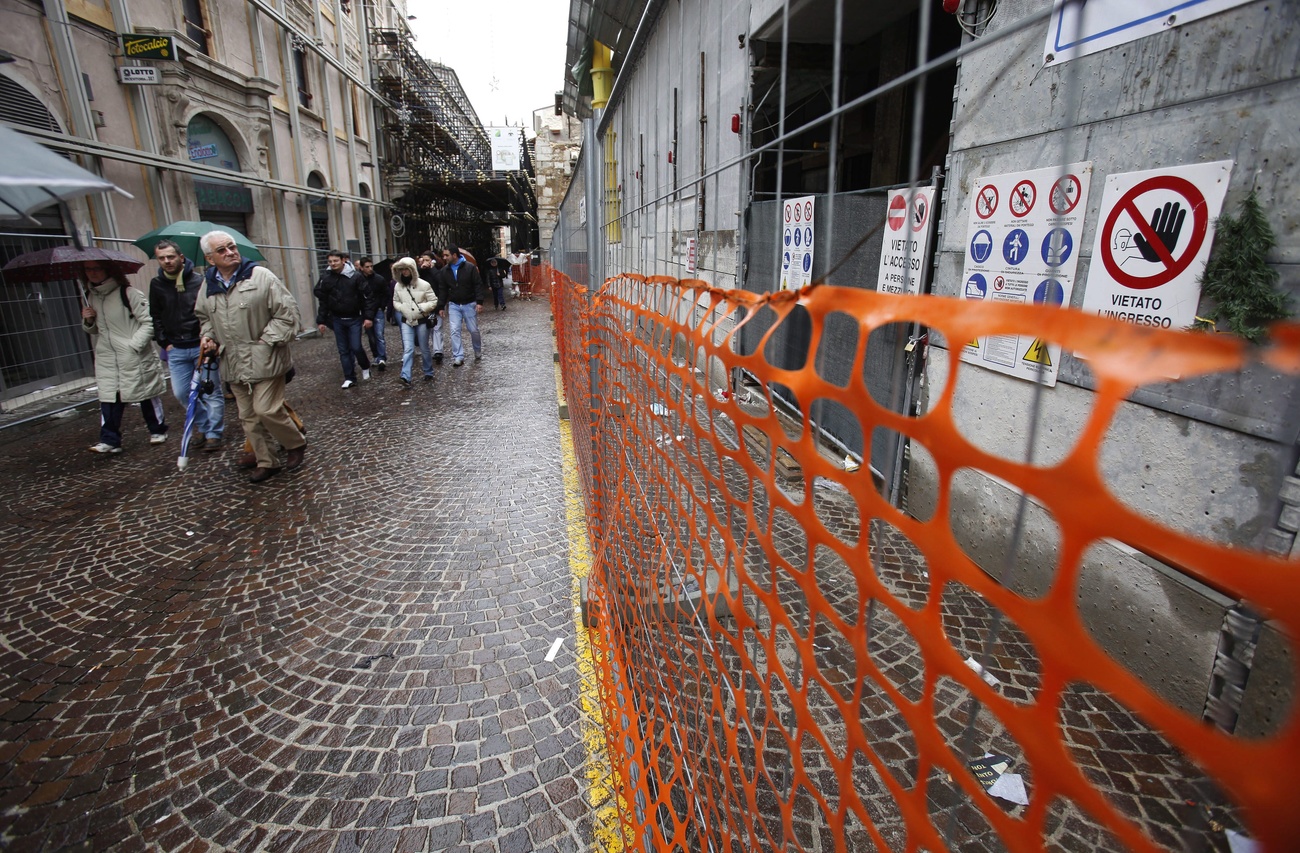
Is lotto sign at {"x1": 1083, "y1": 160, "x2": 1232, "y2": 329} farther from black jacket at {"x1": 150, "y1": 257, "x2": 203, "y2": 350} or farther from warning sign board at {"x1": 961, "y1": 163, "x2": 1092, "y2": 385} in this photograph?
black jacket at {"x1": 150, "y1": 257, "x2": 203, "y2": 350}

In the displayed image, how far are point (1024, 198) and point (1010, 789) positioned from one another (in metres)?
2.87

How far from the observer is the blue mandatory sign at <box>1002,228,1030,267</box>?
10.3ft

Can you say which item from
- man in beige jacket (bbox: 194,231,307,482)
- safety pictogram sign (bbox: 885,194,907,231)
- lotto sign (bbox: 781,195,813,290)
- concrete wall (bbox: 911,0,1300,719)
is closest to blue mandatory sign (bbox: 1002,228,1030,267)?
concrete wall (bbox: 911,0,1300,719)

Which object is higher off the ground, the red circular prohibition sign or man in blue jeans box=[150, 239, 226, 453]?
the red circular prohibition sign

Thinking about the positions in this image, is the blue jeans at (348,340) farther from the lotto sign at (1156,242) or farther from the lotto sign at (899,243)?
the lotto sign at (1156,242)

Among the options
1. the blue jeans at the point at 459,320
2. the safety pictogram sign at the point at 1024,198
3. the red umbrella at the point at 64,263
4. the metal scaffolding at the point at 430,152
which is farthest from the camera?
the metal scaffolding at the point at 430,152

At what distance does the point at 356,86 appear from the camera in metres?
22.4

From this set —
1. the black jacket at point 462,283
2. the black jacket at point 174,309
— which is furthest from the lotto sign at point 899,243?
the black jacket at point 462,283

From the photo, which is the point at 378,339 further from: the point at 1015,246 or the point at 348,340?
the point at 1015,246

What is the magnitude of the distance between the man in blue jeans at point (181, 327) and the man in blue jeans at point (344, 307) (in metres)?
2.45

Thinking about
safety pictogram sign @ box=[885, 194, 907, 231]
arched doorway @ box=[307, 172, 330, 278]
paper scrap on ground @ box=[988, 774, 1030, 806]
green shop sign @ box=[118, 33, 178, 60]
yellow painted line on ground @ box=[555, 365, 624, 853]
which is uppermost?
Answer: green shop sign @ box=[118, 33, 178, 60]

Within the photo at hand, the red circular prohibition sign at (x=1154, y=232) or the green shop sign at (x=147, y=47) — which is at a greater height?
the green shop sign at (x=147, y=47)

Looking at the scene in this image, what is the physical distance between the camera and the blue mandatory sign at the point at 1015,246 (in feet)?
10.3

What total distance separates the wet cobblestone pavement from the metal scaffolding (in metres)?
24.2
